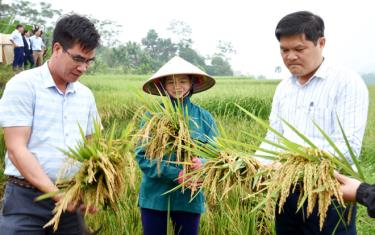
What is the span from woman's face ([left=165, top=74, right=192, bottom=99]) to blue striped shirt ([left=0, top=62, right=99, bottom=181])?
0.54m

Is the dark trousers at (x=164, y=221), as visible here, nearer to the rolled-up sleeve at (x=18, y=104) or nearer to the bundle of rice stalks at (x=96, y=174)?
the bundle of rice stalks at (x=96, y=174)

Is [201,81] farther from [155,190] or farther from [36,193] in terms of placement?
[36,193]

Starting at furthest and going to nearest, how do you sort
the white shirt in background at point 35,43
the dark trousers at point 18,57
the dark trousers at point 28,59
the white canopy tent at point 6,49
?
the white shirt in background at point 35,43, the dark trousers at point 28,59, the white canopy tent at point 6,49, the dark trousers at point 18,57

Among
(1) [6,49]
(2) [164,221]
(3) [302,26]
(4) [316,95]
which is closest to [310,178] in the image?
(4) [316,95]

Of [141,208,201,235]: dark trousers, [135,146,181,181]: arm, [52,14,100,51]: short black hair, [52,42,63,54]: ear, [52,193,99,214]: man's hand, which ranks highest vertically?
[52,14,100,51]: short black hair

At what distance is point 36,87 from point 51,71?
0.13m

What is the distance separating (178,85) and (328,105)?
2.58 feet

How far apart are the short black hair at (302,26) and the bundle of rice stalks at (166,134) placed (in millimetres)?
586

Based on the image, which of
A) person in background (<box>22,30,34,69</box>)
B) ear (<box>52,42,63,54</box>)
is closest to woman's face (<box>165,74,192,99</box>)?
ear (<box>52,42,63,54</box>)

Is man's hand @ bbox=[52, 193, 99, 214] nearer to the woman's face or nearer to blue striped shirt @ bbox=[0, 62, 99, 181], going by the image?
blue striped shirt @ bbox=[0, 62, 99, 181]

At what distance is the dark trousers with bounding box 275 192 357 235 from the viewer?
1.99m

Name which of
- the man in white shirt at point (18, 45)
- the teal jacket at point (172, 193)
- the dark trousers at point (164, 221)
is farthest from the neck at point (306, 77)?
the man in white shirt at point (18, 45)

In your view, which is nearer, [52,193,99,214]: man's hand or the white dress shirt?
[52,193,99,214]: man's hand

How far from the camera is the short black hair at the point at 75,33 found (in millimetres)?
1947
